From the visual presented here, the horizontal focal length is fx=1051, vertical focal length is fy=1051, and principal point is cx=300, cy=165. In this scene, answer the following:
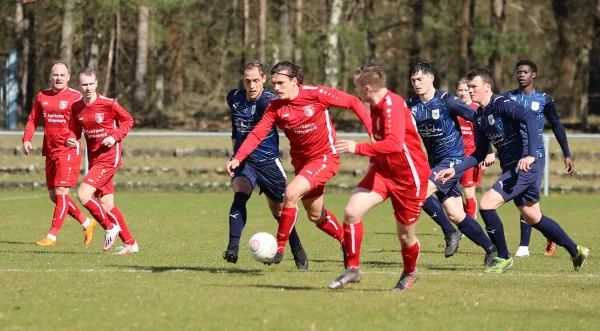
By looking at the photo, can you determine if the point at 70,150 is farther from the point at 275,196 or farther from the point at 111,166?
the point at 275,196

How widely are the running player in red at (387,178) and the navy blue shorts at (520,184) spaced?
2161 millimetres

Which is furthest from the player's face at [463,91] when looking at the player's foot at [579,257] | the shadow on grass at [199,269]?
the shadow on grass at [199,269]

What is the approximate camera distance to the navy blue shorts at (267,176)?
10.2 m

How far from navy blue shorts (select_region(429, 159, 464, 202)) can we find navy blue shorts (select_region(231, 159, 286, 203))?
163cm

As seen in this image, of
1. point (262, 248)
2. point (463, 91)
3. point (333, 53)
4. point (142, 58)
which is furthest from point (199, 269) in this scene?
point (142, 58)

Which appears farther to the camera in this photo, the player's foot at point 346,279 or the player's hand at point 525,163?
the player's hand at point 525,163

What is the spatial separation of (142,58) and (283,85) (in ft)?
86.9

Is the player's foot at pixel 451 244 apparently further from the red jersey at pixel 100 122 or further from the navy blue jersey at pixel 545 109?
the red jersey at pixel 100 122

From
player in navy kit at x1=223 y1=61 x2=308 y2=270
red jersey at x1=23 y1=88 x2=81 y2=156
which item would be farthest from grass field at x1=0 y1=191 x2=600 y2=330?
red jersey at x1=23 y1=88 x2=81 y2=156

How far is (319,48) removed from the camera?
3150cm

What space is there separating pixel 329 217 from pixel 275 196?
0.61 meters

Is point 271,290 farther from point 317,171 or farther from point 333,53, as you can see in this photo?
point 333,53

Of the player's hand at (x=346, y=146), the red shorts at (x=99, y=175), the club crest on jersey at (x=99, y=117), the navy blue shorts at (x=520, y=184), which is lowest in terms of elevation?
the red shorts at (x=99, y=175)

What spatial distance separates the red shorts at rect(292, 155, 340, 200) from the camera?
9.38m
